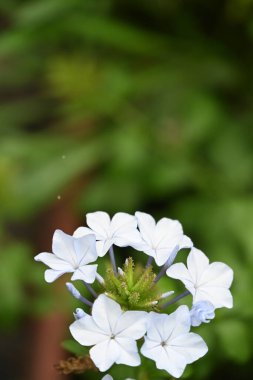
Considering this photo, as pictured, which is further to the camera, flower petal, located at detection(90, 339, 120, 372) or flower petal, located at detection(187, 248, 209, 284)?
flower petal, located at detection(187, 248, 209, 284)

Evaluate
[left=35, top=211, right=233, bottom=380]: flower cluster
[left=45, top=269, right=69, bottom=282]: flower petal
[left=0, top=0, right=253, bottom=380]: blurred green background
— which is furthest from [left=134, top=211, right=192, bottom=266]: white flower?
[left=0, top=0, right=253, bottom=380]: blurred green background

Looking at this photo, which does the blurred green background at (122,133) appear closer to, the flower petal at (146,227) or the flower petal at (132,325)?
the flower petal at (146,227)

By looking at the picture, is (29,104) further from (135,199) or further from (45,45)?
(135,199)

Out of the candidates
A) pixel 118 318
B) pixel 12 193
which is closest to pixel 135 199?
pixel 12 193

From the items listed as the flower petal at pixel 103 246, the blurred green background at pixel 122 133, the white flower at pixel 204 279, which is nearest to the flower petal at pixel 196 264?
the white flower at pixel 204 279

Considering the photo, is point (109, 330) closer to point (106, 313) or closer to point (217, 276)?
point (106, 313)

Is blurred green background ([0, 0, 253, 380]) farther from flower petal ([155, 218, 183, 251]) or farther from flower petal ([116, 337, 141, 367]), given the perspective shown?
flower petal ([116, 337, 141, 367])
